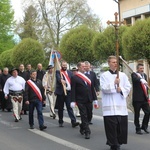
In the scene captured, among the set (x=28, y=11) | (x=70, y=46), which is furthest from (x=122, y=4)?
(x=70, y=46)

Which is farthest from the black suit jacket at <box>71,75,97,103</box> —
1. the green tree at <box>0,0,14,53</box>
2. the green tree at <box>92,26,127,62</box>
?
the green tree at <box>0,0,14,53</box>

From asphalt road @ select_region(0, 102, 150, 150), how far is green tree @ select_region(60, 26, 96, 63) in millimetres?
21878

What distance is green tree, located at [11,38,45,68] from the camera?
43094 millimetres

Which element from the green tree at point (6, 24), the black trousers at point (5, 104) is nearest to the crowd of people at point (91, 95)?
the black trousers at point (5, 104)

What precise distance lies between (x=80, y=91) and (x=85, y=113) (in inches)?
22.1

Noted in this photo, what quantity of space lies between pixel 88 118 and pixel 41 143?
4.97 ft

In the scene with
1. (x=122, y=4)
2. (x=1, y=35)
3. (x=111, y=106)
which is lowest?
(x=111, y=106)

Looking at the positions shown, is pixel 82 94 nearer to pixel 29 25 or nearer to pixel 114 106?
pixel 114 106

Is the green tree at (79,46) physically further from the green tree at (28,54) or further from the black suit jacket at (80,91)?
the black suit jacket at (80,91)

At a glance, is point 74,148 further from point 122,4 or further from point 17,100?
point 122,4

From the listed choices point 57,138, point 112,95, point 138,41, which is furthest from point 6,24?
point 112,95

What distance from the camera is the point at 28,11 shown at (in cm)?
5997

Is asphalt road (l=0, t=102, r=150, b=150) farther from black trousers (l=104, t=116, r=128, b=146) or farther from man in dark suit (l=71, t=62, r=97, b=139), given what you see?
man in dark suit (l=71, t=62, r=97, b=139)

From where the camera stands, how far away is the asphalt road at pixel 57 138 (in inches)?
340
